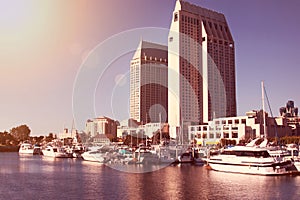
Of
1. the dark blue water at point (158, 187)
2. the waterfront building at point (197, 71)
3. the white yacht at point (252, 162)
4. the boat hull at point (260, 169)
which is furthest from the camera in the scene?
the waterfront building at point (197, 71)

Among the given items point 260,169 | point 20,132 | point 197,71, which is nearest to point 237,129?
point 197,71

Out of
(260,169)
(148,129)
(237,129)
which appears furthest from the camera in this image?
(148,129)

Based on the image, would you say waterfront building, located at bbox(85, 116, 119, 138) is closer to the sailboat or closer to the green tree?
the green tree

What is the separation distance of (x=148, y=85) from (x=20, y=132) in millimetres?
62389

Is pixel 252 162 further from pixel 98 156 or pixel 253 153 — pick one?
pixel 98 156

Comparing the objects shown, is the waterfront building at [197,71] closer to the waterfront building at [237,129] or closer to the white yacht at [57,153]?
the waterfront building at [237,129]

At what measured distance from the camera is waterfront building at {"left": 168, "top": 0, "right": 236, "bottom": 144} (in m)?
128

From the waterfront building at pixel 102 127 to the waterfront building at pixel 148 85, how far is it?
9855mm

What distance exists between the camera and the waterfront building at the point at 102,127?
136 m

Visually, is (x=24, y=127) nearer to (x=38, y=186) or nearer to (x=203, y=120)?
(x=203, y=120)

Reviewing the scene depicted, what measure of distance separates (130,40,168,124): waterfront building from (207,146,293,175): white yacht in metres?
78.5

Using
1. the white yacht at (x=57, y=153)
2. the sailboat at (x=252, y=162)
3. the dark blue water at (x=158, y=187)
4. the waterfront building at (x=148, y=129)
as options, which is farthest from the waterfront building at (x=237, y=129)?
the dark blue water at (x=158, y=187)

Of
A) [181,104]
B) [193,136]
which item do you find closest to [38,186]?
[193,136]

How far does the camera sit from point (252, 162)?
42594 mm
